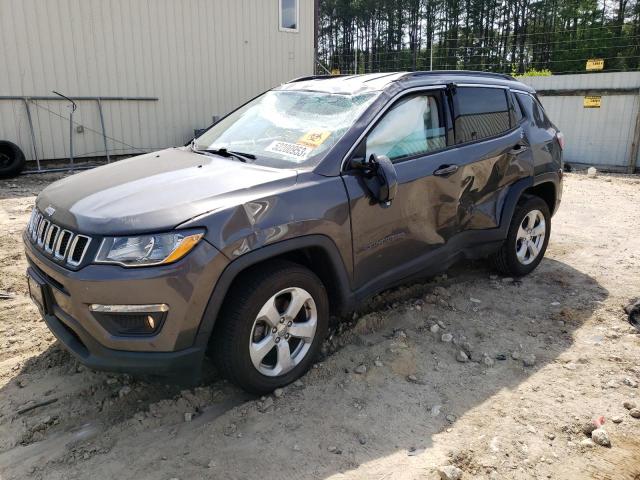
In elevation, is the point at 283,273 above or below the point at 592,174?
above

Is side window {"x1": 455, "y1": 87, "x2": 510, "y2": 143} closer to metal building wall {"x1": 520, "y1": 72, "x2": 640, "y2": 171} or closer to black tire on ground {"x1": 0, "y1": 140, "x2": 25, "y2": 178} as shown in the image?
black tire on ground {"x1": 0, "y1": 140, "x2": 25, "y2": 178}

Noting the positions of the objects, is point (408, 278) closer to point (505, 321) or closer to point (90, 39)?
point (505, 321)

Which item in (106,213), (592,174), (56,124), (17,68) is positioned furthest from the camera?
(592,174)

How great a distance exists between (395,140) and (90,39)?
29.5 ft

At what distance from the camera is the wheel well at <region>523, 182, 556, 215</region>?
4811 mm

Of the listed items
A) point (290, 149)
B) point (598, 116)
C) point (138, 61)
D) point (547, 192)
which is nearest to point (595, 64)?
point (598, 116)

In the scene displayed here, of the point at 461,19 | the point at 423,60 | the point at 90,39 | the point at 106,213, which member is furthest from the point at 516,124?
the point at 461,19

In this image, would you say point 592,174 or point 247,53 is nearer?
point 592,174

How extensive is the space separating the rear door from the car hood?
1.59 m

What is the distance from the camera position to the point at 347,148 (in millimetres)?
3129

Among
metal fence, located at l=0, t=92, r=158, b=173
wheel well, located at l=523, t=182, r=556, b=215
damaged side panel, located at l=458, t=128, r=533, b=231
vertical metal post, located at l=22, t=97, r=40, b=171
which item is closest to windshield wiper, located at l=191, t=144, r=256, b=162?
damaged side panel, located at l=458, t=128, r=533, b=231

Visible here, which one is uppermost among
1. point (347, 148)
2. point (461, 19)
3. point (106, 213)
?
point (461, 19)

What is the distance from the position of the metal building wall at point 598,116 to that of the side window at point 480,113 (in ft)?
28.5

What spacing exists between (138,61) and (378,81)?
884 cm
